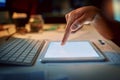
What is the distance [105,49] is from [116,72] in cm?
25

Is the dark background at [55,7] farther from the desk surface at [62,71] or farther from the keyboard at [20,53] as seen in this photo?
the desk surface at [62,71]

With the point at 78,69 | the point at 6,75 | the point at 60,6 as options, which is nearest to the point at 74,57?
the point at 78,69

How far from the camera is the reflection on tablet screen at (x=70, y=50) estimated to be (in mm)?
739

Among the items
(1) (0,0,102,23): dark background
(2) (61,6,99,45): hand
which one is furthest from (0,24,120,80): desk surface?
(1) (0,0,102,23): dark background

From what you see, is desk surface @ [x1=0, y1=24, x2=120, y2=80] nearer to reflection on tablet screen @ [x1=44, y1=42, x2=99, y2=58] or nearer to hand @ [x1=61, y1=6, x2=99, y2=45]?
reflection on tablet screen @ [x1=44, y1=42, x2=99, y2=58]

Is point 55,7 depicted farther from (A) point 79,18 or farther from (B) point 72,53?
(B) point 72,53

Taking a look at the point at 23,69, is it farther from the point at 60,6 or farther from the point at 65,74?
the point at 60,6

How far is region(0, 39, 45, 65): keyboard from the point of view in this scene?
0.66 metres

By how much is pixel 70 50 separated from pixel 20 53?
196 millimetres

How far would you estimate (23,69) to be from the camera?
627 millimetres

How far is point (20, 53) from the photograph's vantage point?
0.73 metres

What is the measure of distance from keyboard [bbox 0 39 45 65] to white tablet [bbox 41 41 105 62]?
1.5 inches

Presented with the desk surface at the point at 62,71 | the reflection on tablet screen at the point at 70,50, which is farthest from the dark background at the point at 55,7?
the desk surface at the point at 62,71

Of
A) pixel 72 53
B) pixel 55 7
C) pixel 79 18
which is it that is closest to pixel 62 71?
pixel 72 53
